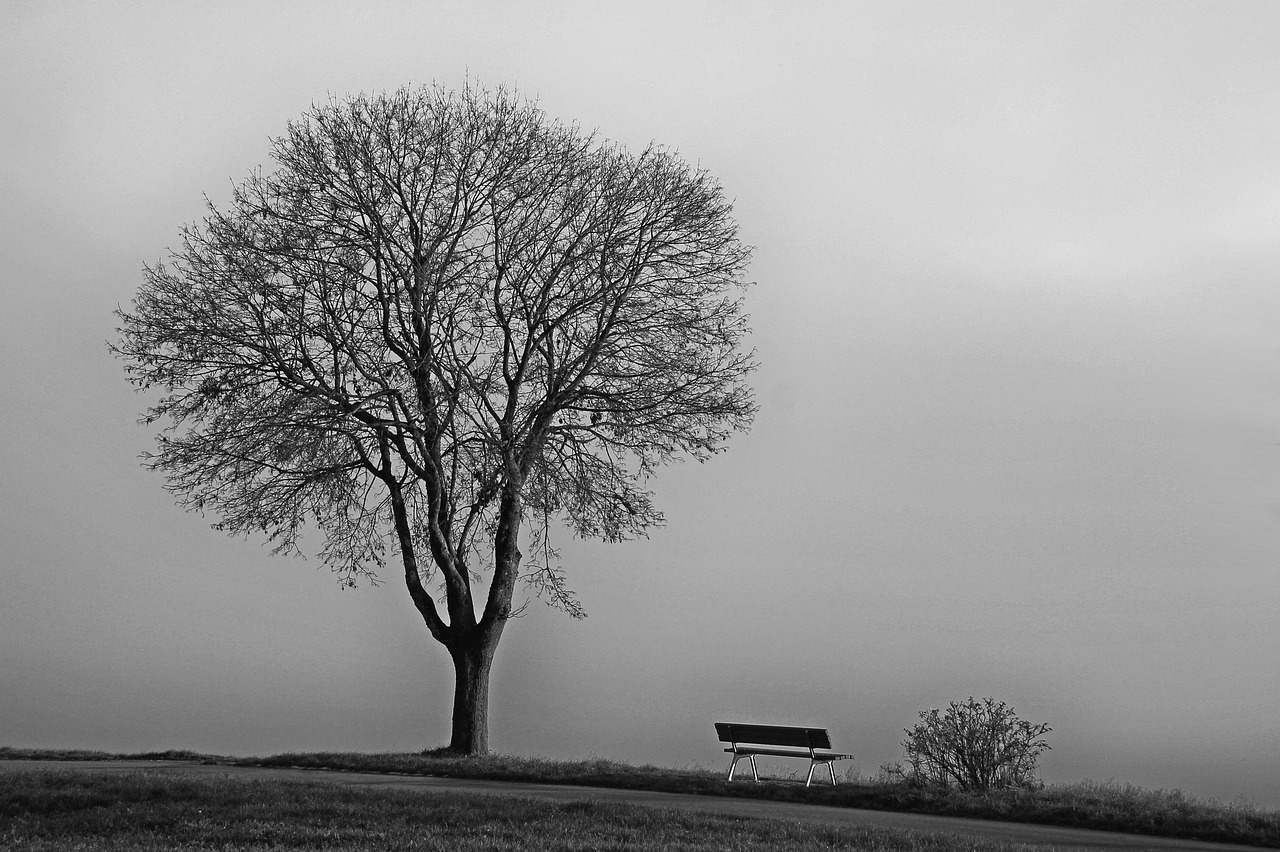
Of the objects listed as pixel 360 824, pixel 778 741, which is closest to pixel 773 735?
pixel 778 741

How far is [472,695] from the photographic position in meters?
21.0

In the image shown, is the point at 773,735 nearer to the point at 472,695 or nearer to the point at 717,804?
the point at 717,804

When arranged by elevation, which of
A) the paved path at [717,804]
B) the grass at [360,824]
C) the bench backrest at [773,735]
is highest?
the bench backrest at [773,735]

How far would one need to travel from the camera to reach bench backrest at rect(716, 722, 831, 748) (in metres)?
17.0

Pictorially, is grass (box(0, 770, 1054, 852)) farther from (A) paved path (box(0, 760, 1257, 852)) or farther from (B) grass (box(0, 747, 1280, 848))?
(B) grass (box(0, 747, 1280, 848))

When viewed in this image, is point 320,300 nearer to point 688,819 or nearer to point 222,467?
point 222,467

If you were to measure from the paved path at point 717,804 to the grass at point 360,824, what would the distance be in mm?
1058

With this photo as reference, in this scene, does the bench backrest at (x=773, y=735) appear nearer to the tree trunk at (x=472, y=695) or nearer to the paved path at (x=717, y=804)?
the paved path at (x=717, y=804)

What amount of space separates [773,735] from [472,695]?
20.0 ft

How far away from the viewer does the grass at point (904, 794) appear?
1346 cm

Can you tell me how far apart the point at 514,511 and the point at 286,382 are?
4.89 metres

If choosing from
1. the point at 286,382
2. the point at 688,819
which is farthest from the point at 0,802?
the point at 286,382

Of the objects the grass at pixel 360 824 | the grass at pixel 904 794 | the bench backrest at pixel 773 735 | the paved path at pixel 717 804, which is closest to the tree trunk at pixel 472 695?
the grass at pixel 904 794

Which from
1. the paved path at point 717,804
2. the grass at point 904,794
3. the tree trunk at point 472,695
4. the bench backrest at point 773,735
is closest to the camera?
the paved path at point 717,804
